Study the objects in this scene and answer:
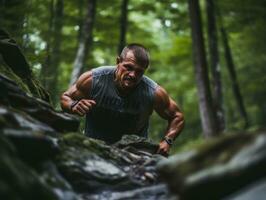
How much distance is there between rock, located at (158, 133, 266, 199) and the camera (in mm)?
2803

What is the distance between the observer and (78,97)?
712 cm

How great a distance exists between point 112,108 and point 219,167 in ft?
14.2

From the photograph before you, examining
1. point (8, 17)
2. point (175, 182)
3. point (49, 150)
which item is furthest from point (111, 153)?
point (8, 17)

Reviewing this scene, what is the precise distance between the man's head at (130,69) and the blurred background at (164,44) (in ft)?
4.72

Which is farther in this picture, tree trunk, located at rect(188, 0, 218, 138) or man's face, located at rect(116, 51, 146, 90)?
tree trunk, located at rect(188, 0, 218, 138)

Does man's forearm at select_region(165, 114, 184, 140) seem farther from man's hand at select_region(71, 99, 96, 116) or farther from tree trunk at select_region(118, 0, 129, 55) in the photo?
tree trunk at select_region(118, 0, 129, 55)

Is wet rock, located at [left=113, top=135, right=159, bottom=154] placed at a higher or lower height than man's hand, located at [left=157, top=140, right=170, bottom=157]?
higher

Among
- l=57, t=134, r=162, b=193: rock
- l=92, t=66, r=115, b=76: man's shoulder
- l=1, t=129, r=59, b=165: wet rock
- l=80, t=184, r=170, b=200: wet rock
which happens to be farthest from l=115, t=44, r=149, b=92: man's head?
l=1, t=129, r=59, b=165: wet rock

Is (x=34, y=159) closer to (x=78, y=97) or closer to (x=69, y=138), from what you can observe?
(x=69, y=138)

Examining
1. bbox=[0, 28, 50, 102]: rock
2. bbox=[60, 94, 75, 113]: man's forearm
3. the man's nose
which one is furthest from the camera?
the man's nose

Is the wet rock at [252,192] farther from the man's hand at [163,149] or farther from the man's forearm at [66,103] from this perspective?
the man's forearm at [66,103]

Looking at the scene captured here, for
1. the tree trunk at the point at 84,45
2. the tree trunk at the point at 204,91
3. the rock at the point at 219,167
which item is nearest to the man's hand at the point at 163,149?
the rock at the point at 219,167

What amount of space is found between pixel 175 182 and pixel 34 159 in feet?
4.02

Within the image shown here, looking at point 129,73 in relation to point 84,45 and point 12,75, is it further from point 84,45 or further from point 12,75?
point 84,45
